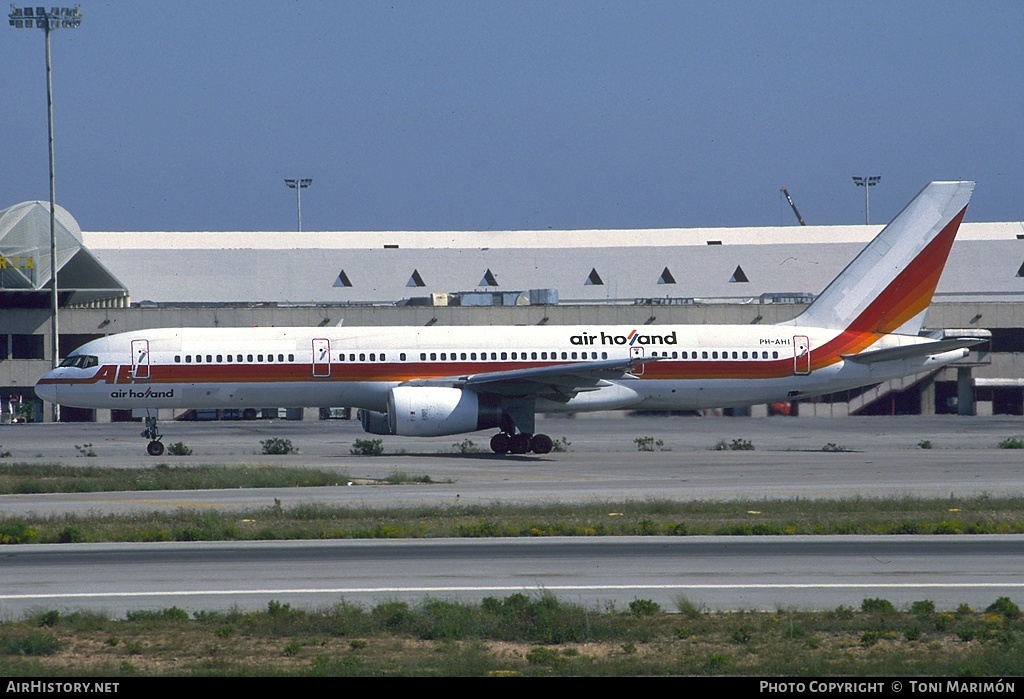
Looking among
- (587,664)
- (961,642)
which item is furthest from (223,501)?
(961,642)

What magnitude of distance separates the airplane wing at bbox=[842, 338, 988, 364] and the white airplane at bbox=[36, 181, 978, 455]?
0.05 m

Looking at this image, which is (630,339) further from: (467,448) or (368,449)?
(368,449)

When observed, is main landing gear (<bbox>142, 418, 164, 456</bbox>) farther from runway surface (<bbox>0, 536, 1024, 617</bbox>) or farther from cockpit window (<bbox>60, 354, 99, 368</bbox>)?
runway surface (<bbox>0, 536, 1024, 617</bbox>)

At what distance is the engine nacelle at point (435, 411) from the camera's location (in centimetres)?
3597

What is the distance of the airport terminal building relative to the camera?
63094mm

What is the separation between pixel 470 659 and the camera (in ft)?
38.2

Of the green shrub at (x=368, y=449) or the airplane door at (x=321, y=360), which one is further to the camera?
the airplane door at (x=321, y=360)

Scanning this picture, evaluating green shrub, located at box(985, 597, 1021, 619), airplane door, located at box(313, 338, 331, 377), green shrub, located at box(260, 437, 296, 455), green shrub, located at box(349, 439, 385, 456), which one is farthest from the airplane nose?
green shrub, located at box(985, 597, 1021, 619)

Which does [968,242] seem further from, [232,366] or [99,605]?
[99,605]

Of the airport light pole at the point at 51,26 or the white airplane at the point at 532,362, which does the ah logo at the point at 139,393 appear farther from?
the airport light pole at the point at 51,26

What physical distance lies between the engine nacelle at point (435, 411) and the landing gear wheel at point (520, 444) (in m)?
1.23

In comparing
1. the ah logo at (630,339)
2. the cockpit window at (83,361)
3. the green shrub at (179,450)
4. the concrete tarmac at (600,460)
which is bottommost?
the concrete tarmac at (600,460)

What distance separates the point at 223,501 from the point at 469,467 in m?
9.29

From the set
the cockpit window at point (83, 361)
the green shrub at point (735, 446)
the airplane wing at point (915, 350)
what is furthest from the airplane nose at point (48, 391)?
the airplane wing at point (915, 350)
